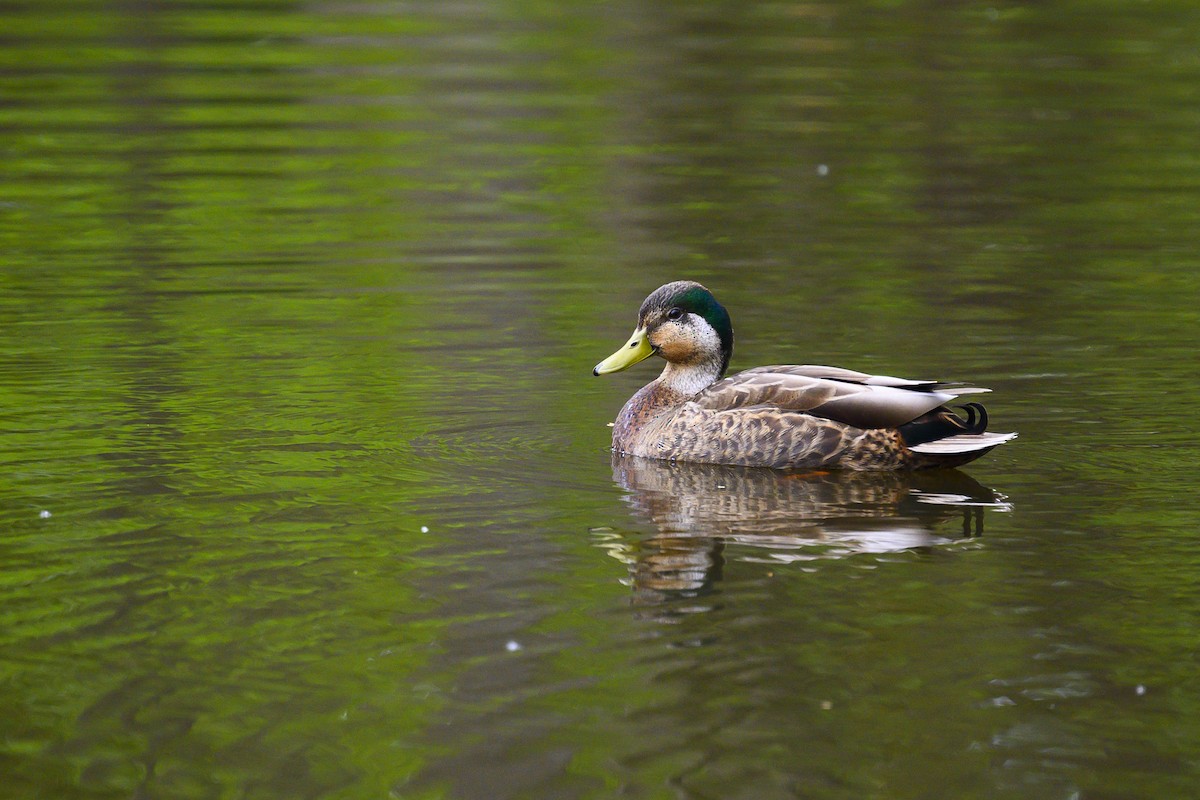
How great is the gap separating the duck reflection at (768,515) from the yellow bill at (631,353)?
2.34 feet

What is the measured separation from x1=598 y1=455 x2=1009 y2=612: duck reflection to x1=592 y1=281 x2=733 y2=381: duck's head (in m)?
0.79

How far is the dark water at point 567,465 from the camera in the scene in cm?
559

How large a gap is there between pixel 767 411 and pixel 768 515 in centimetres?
116

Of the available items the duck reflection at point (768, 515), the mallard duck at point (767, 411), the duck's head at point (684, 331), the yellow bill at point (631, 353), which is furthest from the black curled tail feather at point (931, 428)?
the yellow bill at point (631, 353)

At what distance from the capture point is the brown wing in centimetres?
881

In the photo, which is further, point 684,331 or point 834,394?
point 684,331

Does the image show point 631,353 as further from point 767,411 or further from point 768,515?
point 768,515

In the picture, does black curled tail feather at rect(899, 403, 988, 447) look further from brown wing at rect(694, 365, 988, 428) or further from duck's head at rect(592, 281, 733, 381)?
duck's head at rect(592, 281, 733, 381)

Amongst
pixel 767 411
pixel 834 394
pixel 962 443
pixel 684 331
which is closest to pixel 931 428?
pixel 962 443

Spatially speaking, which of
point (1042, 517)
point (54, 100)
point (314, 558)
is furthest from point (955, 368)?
point (54, 100)

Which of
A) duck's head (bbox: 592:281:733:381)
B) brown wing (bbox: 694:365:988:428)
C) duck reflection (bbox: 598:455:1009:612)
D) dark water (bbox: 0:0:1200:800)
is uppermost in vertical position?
duck's head (bbox: 592:281:733:381)

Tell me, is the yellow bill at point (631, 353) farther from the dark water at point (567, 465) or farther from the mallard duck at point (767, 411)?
the dark water at point (567, 465)

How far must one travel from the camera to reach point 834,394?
29.7 ft

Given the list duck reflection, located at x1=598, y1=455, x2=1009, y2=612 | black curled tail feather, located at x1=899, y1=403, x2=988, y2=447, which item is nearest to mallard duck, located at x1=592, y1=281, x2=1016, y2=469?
black curled tail feather, located at x1=899, y1=403, x2=988, y2=447
